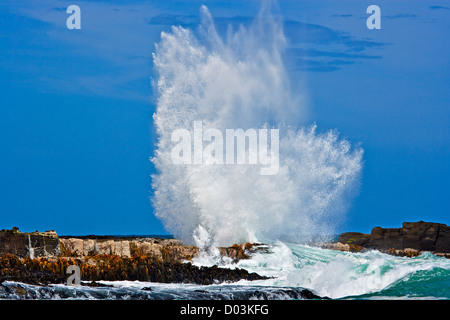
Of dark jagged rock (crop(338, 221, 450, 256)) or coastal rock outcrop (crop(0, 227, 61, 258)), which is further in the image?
dark jagged rock (crop(338, 221, 450, 256))

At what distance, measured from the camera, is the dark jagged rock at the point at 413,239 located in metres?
34.0

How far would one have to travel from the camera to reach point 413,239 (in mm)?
34438

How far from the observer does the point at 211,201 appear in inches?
1145

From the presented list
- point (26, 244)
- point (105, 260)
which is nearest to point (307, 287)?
point (105, 260)

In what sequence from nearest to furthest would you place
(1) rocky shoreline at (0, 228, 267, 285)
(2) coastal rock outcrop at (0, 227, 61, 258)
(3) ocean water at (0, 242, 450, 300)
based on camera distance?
(3) ocean water at (0, 242, 450, 300)
(1) rocky shoreline at (0, 228, 267, 285)
(2) coastal rock outcrop at (0, 227, 61, 258)

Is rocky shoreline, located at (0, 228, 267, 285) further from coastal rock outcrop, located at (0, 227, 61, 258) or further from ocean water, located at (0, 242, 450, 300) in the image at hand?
ocean water, located at (0, 242, 450, 300)

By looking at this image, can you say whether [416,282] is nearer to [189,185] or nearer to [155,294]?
[155,294]

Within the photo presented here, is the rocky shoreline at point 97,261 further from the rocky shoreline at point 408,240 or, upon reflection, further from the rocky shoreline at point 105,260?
the rocky shoreline at point 408,240

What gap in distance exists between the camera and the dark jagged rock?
34031 mm

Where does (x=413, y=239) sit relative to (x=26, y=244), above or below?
above

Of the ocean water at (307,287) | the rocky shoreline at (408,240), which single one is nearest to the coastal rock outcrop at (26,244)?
the ocean water at (307,287)

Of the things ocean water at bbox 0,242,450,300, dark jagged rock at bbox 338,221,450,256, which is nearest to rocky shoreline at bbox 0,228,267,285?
Answer: ocean water at bbox 0,242,450,300

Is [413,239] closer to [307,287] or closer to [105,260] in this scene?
[307,287]
